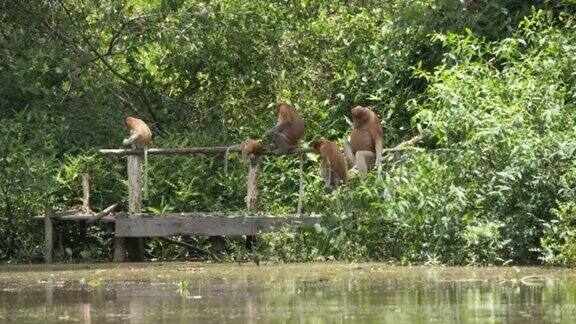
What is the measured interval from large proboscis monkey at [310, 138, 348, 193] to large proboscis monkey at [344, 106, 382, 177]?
0.72 feet

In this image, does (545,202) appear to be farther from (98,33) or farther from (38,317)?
(98,33)

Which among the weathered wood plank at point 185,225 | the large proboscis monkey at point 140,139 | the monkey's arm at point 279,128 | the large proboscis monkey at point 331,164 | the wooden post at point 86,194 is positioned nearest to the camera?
the weathered wood plank at point 185,225

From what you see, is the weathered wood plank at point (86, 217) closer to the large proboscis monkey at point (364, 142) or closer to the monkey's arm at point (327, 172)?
the monkey's arm at point (327, 172)

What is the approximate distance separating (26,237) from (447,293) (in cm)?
791

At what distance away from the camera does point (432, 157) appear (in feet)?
44.6

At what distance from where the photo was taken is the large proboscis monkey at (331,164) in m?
15.3

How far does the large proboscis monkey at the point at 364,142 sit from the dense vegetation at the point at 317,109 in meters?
0.49

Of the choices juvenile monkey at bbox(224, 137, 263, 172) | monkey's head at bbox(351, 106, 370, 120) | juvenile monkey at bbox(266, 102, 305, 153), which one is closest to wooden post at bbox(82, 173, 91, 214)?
juvenile monkey at bbox(224, 137, 263, 172)

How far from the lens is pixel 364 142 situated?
1567cm

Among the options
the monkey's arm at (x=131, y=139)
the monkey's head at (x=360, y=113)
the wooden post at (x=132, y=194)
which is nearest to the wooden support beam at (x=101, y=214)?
the wooden post at (x=132, y=194)

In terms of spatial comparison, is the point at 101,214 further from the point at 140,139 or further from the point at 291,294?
the point at 291,294

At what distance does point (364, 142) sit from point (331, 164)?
1.98 ft

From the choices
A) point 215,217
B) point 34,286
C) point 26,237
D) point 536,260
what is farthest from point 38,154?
point 536,260

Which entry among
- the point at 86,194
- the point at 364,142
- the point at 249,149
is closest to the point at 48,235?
the point at 86,194
